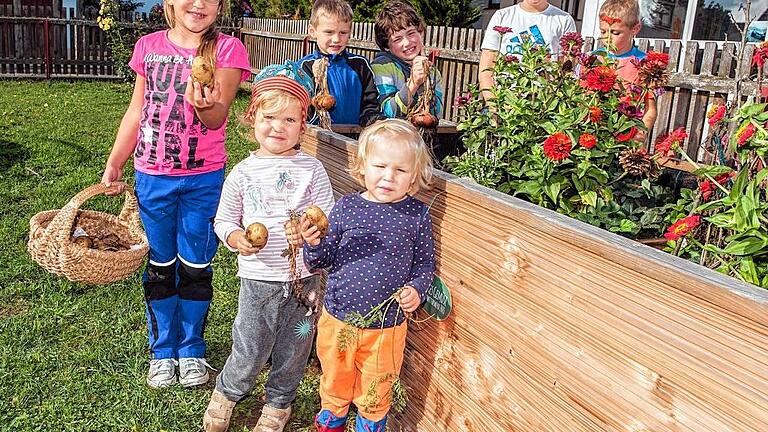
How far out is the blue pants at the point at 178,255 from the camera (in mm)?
2840

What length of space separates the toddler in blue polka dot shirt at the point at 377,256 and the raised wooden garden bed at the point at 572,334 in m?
0.09

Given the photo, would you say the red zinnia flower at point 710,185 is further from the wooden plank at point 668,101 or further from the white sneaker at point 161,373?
the wooden plank at point 668,101

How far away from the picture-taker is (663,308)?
1.44 meters

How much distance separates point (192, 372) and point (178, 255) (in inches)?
19.7

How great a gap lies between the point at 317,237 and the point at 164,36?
49.1 inches

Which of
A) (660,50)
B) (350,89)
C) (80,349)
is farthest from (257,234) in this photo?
(660,50)

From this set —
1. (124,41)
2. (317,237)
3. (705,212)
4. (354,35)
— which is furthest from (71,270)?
(124,41)

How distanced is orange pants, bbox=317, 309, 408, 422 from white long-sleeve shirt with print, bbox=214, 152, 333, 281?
0.27 meters

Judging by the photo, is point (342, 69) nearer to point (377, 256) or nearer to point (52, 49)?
point (377, 256)

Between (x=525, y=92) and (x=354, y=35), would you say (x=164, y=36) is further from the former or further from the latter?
Result: (x=354, y=35)

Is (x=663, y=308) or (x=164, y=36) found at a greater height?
(x=164, y=36)

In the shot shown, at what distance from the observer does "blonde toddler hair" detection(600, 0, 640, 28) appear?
3.63 metres

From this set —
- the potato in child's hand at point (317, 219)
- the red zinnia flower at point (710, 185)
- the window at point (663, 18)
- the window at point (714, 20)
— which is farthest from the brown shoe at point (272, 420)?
the window at point (663, 18)

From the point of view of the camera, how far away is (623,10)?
3.63 meters
